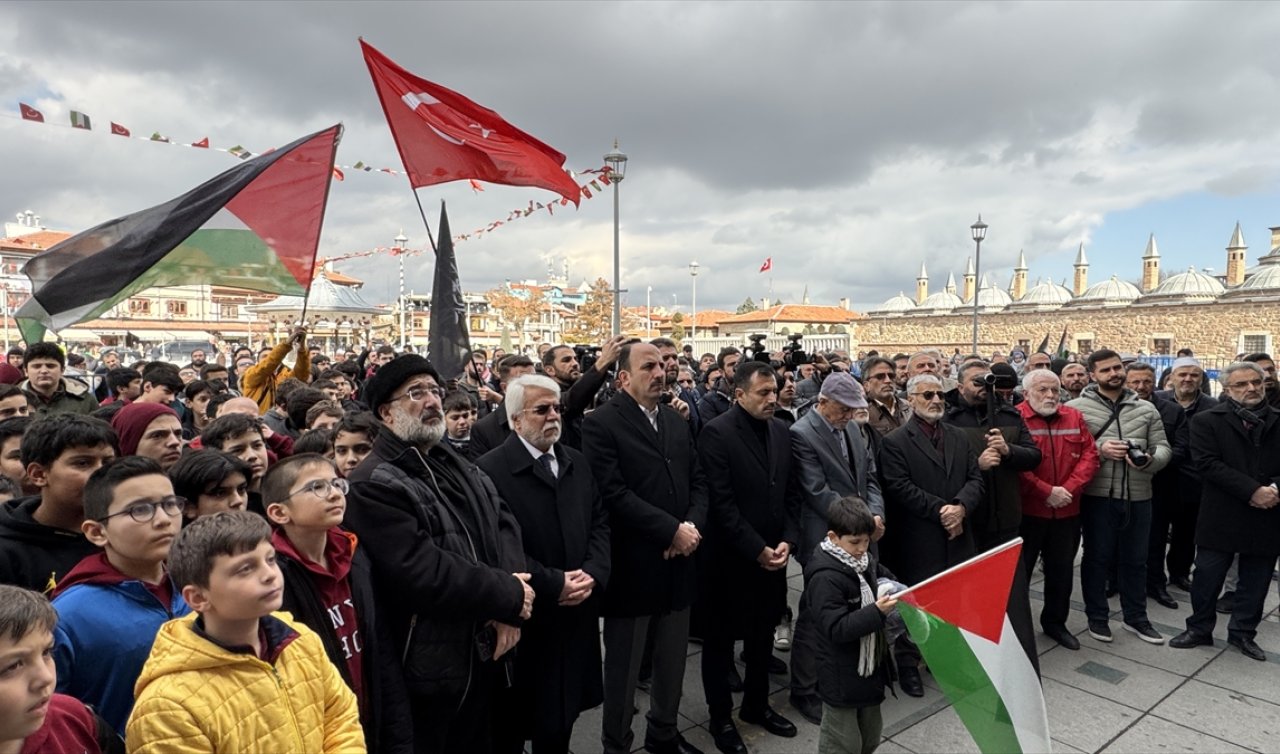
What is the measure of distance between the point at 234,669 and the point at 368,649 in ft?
2.14

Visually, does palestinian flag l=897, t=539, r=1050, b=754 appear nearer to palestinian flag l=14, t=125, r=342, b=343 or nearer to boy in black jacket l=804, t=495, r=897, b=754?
boy in black jacket l=804, t=495, r=897, b=754

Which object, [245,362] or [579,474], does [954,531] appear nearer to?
[579,474]

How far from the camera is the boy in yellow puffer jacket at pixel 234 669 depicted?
167cm

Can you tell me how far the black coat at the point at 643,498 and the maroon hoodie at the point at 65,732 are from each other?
2232 millimetres

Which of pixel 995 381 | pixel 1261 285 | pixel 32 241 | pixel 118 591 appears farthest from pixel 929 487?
pixel 32 241

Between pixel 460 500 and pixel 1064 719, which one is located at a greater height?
pixel 460 500

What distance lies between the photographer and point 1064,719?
157 inches

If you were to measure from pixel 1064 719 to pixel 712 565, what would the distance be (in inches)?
88.1

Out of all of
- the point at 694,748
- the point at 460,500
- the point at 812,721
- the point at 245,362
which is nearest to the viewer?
the point at 460,500

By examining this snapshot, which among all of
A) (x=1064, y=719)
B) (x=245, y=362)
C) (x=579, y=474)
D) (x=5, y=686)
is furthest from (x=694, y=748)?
(x=245, y=362)

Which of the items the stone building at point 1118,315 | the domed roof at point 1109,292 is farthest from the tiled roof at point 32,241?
the domed roof at point 1109,292

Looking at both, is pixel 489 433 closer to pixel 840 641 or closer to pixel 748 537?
pixel 748 537

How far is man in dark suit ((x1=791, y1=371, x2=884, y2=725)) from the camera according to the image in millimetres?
4152

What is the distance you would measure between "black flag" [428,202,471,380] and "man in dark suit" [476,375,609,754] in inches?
77.8
